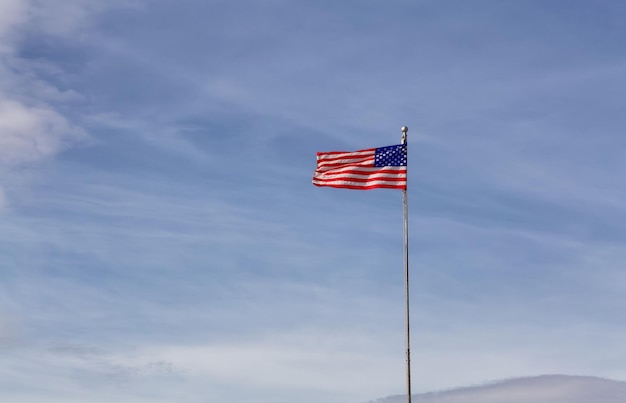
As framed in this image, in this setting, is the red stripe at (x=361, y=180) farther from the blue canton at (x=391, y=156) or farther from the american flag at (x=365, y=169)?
the blue canton at (x=391, y=156)

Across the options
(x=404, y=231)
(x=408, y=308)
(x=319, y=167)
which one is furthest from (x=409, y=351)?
(x=319, y=167)

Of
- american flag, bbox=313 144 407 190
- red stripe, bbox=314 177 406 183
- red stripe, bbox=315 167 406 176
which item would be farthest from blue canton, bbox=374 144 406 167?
red stripe, bbox=314 177 406 183

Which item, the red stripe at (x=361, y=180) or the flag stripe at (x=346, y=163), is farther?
the flag stripe at (x=346, y=163)

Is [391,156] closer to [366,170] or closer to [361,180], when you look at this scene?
[366,170]

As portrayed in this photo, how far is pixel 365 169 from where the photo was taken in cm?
7144

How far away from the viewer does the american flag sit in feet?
233

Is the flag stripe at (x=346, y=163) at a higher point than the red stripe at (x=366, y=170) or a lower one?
higher

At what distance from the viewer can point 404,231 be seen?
70125 mm

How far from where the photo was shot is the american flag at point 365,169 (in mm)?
70938

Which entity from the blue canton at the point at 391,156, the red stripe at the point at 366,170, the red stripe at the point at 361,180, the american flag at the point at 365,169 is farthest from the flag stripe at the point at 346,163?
the red stripe at the point at 361,180

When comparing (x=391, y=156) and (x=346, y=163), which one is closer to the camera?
(x=391, y=156)

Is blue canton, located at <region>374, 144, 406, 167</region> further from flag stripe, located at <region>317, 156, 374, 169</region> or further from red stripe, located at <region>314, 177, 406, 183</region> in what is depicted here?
red stripe, located at <region>314, 177, 406, 183</region>

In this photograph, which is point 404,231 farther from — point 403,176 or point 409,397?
point 409,397

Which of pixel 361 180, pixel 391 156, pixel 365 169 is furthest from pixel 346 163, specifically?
pixel 391 156
